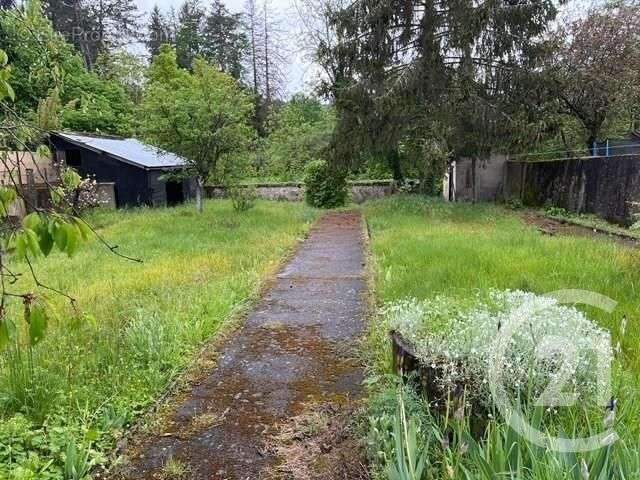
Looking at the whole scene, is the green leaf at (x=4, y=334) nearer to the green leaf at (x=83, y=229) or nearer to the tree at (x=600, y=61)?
the green leaf at (x=83, y=229)

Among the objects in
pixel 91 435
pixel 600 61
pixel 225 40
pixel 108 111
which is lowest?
pixel 91 435

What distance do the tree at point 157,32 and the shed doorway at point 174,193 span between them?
21.3m

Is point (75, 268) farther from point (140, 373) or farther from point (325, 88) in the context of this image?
point (325, 88)

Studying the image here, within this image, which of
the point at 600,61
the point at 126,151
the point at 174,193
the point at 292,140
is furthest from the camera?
the point at 292,140

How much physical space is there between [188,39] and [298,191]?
21.3 m

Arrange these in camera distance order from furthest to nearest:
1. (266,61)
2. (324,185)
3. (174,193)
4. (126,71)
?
(266,61), (126,71), (174,193), (324,185)

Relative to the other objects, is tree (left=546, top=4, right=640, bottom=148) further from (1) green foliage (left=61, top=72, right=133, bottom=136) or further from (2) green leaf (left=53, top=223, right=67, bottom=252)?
(1) green foliage (left=61, top=72, right=133, bottom=136)

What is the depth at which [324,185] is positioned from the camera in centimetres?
1784

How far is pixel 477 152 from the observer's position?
14.5m

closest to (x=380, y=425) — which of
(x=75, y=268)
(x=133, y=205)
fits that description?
(x=75, y=268)

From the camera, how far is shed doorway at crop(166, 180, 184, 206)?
1909 centimetres

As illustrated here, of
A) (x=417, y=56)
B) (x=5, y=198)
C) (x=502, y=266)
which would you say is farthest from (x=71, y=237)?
(x=417, y=56)

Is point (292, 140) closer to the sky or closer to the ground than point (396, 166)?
closer to the sky

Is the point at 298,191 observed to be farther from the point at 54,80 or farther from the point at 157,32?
the point at 157,32
